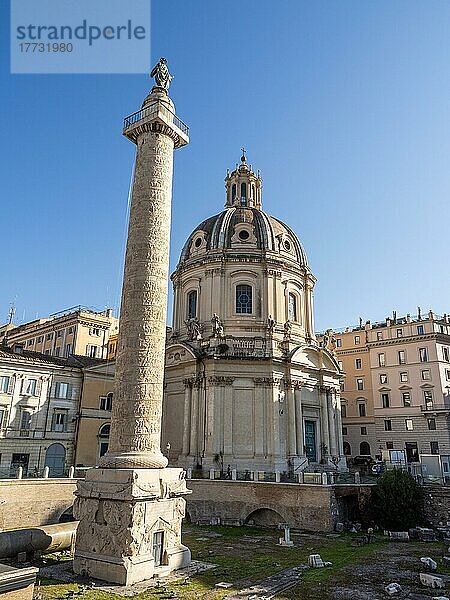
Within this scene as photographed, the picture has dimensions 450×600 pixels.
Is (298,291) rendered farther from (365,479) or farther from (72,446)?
(72,446)

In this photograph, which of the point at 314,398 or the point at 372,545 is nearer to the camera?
the point at 372,545

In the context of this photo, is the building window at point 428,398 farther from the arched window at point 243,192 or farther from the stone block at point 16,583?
the stone block at point 16,583

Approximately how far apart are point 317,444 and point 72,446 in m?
17.5

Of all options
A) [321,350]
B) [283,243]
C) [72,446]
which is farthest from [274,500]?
[283,243]

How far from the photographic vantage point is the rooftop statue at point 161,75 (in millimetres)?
21812

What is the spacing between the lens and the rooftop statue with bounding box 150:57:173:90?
71.6 ft

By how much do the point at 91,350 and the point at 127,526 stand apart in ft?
131

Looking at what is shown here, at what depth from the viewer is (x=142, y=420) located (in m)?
17.5

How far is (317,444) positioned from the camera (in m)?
36.8

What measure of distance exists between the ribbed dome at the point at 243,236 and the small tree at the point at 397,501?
18.9 metres

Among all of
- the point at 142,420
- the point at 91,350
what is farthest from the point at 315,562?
the point at 91,350

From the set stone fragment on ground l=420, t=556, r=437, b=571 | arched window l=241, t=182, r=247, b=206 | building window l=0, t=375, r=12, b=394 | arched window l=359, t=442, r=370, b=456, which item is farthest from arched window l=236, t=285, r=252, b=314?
arched window l=359, t=442, r=370, b=456

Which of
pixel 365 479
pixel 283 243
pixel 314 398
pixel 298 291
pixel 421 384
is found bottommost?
pixel 365 479

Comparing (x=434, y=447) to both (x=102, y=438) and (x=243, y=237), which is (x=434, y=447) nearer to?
(x=243, y=237)
